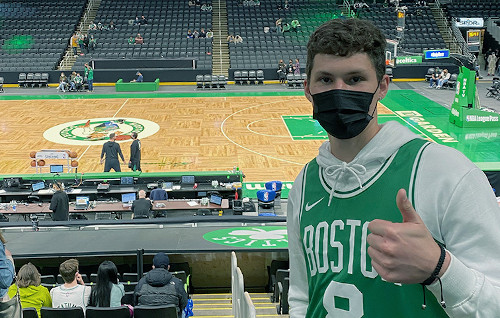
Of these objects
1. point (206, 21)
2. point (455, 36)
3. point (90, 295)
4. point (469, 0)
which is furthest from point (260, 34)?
point (90, 295)

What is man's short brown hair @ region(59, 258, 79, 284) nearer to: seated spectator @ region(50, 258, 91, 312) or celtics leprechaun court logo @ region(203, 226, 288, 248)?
seated spectator @ region(50, 258, 91, 312)

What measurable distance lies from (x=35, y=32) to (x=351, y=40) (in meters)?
34.9

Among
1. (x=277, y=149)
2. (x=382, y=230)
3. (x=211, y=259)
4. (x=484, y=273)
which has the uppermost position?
(x=382, y=230)

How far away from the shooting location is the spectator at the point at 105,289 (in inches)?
238

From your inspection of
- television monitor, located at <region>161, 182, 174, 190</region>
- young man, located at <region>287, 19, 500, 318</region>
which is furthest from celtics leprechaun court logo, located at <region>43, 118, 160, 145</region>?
young man, located at <region>287, 19, 500, 318</region>

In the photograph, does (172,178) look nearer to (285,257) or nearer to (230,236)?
(230,236)

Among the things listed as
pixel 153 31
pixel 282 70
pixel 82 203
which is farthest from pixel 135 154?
pixel 153 31

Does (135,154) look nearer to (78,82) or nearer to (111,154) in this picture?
(111,154)

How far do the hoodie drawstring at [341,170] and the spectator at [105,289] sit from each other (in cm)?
462

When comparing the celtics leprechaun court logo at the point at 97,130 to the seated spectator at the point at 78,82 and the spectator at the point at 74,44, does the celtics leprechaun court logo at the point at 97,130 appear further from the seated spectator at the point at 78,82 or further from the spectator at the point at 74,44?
the spectator at the point at 74,44

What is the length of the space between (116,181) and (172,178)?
1.27 meters

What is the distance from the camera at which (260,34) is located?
3450 cm

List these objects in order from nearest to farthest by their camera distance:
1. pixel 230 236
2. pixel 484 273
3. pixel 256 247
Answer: pixel 484 273
pixel 256 247
pixel 230 236

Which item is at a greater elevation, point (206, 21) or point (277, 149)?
point (206, 21)
